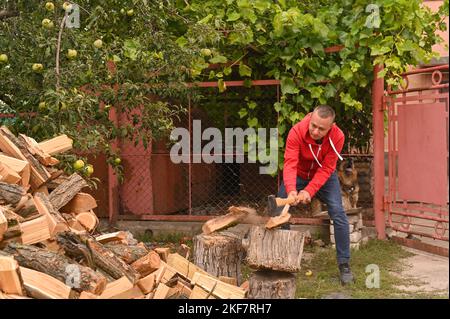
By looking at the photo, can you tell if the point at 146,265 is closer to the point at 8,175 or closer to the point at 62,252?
the point at 62,252

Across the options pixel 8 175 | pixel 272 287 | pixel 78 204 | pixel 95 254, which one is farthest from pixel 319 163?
pixel 8 175

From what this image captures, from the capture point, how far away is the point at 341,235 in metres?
5.78

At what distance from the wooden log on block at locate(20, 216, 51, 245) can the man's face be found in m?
2.25

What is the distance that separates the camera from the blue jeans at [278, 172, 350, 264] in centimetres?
576

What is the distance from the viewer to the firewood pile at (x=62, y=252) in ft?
14.4

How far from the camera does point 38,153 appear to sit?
233 inches

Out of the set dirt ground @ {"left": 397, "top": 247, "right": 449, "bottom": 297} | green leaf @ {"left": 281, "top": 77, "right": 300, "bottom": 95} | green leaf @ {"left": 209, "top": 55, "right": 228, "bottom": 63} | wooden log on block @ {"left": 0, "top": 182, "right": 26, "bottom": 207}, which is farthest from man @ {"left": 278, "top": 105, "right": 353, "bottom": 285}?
green leaf @ {"left": 209, "top": 55, "right": 228, "bottom": 63}

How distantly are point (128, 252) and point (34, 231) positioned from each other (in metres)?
0.75

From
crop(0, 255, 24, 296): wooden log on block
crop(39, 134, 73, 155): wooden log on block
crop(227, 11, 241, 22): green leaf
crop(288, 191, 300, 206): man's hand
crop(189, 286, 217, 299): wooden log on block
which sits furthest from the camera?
crop(227, 11, 241, 22): green leaf

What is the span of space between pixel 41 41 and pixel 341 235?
3279 millimetres

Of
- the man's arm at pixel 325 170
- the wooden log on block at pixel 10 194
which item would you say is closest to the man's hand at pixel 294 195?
the man's arm at pixel 325 170

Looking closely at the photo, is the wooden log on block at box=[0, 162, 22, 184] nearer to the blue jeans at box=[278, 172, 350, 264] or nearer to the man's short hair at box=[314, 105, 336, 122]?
the blue jeans at box=[278, 172, 350, 264]
